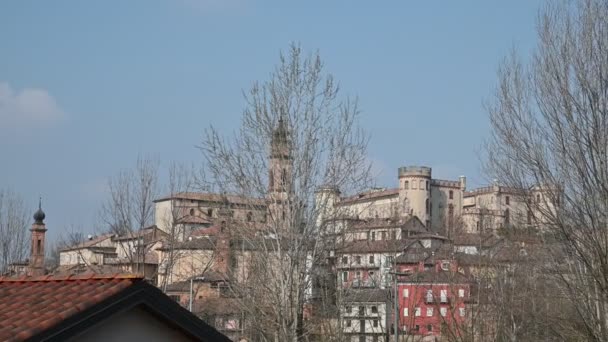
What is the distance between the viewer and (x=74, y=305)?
10.0m

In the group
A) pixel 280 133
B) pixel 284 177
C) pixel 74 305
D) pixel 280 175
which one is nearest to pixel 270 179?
pixel 280 175

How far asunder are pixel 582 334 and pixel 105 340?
1263 centimetres

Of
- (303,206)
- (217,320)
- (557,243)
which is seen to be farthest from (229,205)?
(217,320)

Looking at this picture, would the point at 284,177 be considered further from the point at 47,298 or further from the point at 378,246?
the point at 378,246

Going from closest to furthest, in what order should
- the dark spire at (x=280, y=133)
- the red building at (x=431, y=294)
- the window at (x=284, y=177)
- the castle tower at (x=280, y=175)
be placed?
the castle tower at (x=280, y=175), the window at (x=284, y=177), the dark spire at (x=280, y=133), the red building at (x=431, y=294)

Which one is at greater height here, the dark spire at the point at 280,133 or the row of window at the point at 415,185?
the row of window at the point at 415,185

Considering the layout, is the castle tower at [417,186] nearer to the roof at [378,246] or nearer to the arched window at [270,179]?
the roof at [378,246]

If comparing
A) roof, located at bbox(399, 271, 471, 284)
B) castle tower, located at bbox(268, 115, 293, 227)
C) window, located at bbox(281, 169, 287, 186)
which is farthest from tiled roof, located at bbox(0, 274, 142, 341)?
roof, located at bbox(399, 271, 471, 284)

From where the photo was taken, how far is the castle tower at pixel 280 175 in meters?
25.9

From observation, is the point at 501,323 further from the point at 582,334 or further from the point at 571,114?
the point at 571,114

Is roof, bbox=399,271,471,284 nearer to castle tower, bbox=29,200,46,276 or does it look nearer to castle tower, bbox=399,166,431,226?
castle tower, bbox=29,200,46,276

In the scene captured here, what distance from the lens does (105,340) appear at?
1041 centimetres

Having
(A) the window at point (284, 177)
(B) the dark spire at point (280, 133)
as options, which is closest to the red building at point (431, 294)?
(A) the window at point (284, 177)

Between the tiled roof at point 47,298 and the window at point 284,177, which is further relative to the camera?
the window at point 284,177
